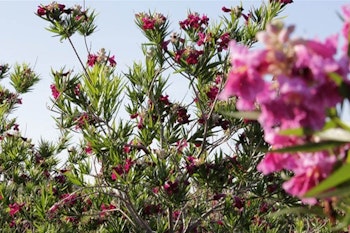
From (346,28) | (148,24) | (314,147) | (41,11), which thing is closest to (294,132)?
(314,147)

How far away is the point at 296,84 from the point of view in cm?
108

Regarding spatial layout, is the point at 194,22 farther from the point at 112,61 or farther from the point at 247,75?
the point at 247,75

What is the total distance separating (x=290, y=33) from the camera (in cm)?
119

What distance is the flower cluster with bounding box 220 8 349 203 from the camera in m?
1.11

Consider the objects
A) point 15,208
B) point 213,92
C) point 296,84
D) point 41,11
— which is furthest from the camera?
point 15,208

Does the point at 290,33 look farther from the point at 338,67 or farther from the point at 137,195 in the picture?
the point at 137,195


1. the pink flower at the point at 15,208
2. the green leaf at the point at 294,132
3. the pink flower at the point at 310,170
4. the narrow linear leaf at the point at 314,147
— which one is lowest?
the pink flower at the point at 310,170

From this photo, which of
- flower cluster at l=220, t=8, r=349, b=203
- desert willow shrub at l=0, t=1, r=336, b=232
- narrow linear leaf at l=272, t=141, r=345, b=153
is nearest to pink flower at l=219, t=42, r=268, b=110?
flower cluster at l=220, t=8, r=349, b=203

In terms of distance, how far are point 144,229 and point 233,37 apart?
2000 millimetres

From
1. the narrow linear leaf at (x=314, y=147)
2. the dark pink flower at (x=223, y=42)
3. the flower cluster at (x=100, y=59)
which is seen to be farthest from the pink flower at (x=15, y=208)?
the narrow linear leaf at (x=314, y=147)

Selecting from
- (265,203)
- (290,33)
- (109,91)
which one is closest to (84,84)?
(109,91)

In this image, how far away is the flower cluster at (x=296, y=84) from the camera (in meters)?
1.11

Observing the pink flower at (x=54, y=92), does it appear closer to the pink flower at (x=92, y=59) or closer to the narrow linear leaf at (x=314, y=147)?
the pink flower at (x=92, y=59)

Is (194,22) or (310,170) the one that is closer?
(310,170)
